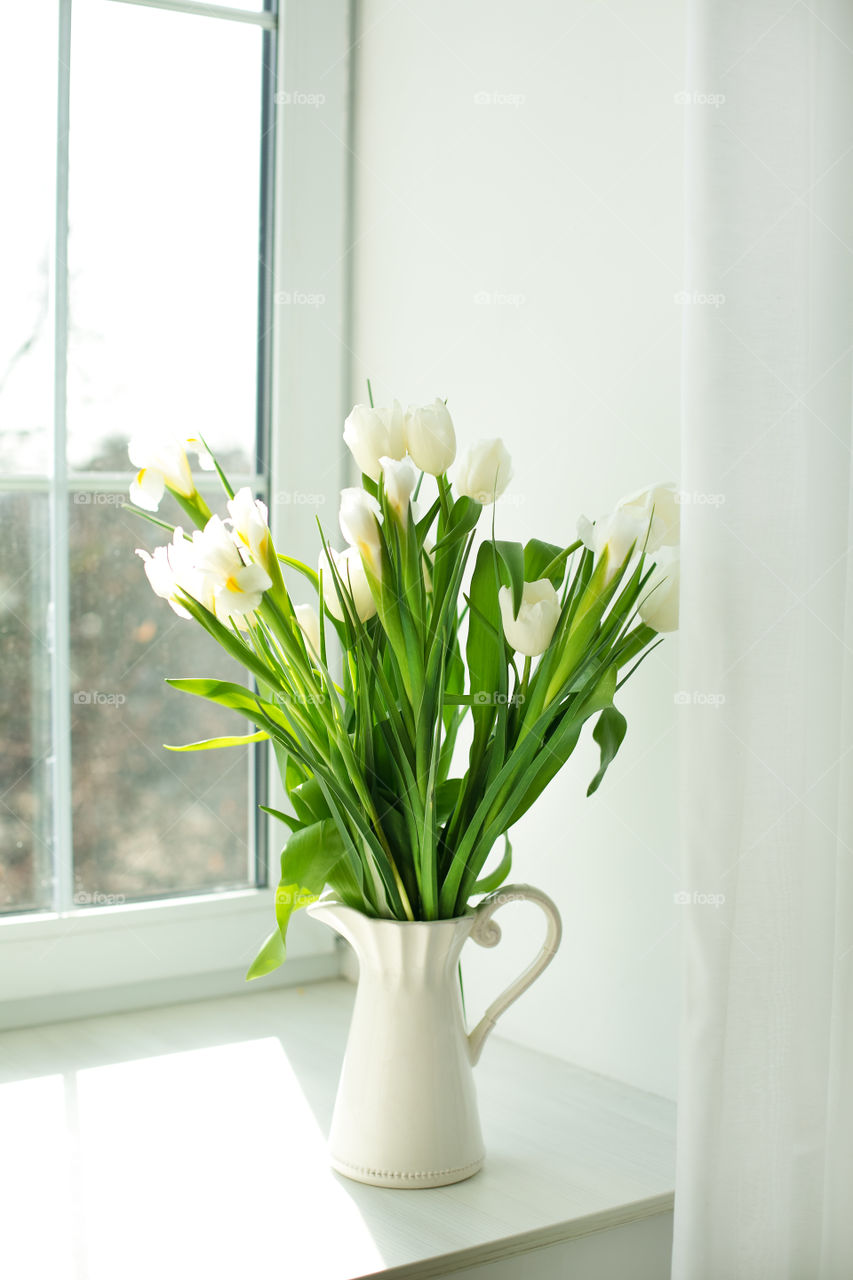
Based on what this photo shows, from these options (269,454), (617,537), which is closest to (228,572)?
(617,537)

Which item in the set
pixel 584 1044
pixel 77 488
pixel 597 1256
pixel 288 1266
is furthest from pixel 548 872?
pixel 77 488

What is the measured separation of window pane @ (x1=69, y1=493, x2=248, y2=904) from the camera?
127 cm

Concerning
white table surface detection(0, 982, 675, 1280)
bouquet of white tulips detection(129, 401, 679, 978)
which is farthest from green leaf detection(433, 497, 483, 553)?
white table surface detection(0, 982, 675, 1280)

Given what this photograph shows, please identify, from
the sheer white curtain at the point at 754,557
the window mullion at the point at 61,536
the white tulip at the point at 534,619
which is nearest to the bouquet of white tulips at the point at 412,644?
the white tulip at the point at 534,619

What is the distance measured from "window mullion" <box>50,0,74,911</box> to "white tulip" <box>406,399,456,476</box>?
1.75 feet

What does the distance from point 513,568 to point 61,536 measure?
58 centimetres

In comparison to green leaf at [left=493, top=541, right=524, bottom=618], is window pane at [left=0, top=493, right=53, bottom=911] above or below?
below

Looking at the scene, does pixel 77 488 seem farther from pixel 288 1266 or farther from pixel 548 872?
pixel 288 1266

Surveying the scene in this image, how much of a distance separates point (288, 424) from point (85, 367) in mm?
220

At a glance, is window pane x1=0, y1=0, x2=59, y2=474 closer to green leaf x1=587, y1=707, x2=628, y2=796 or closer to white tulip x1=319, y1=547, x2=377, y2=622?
white tulip x1=319, y1=547, x2=377, y2=622

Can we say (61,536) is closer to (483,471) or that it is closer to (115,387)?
(115,387)

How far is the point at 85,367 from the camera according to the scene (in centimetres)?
126

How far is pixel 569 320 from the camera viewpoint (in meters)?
1.11

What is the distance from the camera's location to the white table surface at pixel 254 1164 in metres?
0.79
